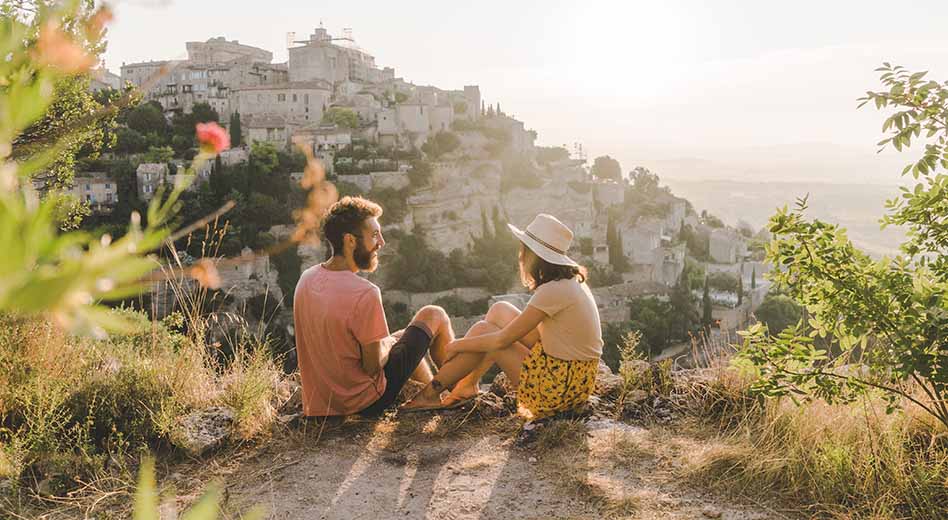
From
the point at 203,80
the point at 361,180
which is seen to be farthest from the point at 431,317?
the point at 203,80

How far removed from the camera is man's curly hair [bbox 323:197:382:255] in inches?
106

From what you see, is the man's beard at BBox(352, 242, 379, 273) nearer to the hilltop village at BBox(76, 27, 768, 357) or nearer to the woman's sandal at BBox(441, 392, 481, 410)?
the woman's sandal at BBox(441, 392, 481, 410)

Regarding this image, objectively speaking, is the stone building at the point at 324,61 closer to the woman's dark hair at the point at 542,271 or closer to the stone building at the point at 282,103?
the stone building at the point at 282,103

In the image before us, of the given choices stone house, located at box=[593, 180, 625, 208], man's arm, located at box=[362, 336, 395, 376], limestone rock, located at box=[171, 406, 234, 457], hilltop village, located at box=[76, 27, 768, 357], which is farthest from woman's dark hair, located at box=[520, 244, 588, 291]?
stone house, located at box=[593, 180, 625, 208]

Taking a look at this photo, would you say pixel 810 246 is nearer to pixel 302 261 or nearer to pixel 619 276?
pixel 302 261

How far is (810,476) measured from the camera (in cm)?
215

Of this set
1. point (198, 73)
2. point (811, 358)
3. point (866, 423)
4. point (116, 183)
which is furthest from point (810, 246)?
point (198, 73)

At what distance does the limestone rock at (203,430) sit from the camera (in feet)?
8.02

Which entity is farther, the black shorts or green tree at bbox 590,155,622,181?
green tree at bbox 590,155,622,181

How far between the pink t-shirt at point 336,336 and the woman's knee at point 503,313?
51 centimetres

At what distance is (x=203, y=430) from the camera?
2514 millimetres

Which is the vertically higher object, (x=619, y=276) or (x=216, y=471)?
(x=216, y=471)

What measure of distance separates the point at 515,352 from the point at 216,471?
1.24 meters

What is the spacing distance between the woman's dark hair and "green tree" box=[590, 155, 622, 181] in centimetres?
4308
